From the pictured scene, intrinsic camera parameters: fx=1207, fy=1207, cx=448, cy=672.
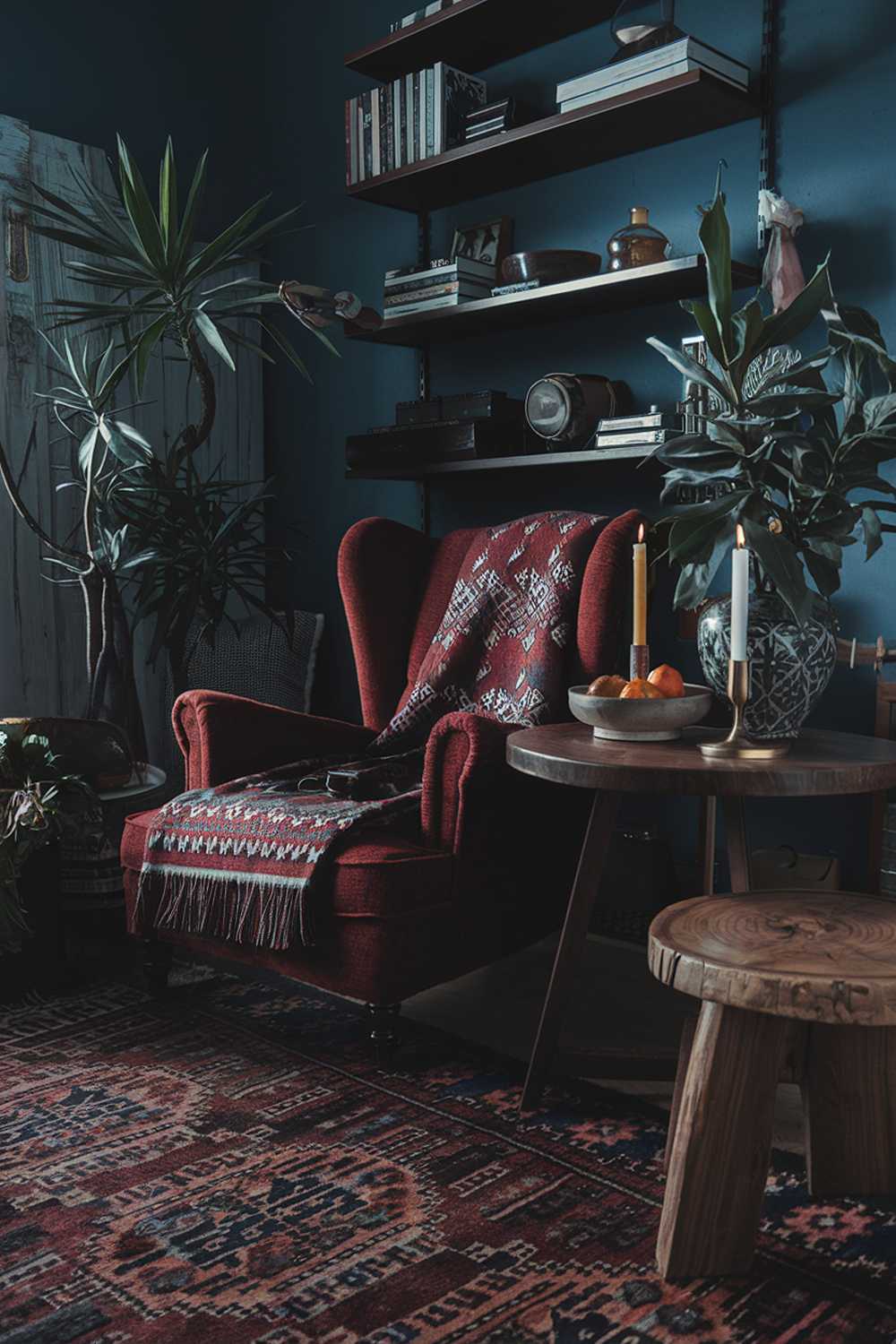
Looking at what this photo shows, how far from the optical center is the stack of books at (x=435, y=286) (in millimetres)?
3100

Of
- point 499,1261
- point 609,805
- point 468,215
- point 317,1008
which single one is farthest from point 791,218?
point 499,1261

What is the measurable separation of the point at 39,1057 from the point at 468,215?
2441 millimetres

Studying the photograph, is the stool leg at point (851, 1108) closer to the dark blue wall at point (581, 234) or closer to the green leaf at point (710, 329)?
the green leaf at point (710, 329)

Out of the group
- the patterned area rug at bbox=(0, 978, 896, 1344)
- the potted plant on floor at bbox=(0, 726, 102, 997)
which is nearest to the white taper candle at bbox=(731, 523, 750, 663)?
the patterned area rug at bbox=(0, 978, 896, 1344)

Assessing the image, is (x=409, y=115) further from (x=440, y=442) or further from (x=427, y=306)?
(x=440, y=442)

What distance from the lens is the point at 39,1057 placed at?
86.3 inches

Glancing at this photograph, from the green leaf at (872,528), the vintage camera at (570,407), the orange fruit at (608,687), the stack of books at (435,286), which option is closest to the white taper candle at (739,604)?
the orange fruit at (608,687)

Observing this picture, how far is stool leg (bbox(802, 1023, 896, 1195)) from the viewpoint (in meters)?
1.53

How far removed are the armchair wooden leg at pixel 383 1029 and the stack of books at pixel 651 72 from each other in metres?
1.98

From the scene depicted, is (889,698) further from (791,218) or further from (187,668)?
(187,668)

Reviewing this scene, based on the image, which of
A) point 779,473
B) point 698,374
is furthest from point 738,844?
point 698,374

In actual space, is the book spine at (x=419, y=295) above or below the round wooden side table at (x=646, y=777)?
above

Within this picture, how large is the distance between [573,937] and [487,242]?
2.08m

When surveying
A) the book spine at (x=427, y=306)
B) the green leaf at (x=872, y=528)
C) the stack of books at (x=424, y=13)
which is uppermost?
the stack of books at (x=424, y=13)
